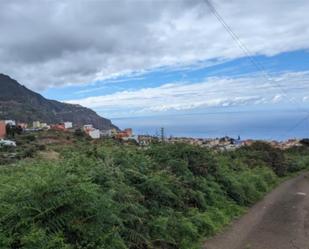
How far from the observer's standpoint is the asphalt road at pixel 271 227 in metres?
8.42

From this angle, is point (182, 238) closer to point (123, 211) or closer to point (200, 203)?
point (123, 211)

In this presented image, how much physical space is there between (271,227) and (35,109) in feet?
249

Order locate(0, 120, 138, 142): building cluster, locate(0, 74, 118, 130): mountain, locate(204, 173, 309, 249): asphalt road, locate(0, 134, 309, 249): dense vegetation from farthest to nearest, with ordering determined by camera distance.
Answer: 1. locate(0, 74, 118, 130): mountain
2. locate(0, 120, 138, 142): building cluster
3. locate(204, 173, 309, 249): asphalt road
4. locate(0, 134, 309, 249): dense vegetation

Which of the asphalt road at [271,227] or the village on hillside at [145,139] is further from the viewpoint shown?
the village on hillside at [145,139]

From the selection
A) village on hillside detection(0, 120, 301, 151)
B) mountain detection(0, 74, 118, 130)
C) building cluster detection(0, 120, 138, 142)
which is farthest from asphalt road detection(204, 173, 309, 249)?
mountain detection(0, 74, 118, 130)

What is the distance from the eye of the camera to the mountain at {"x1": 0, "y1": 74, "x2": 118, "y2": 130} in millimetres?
75581

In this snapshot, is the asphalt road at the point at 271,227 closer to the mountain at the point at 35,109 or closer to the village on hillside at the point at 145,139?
the village on hillside at the point at 145,139

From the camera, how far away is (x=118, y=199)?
7.32 meters

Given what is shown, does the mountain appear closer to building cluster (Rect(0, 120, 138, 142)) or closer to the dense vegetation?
building cluster (Rect(0, 120, 138, 142))

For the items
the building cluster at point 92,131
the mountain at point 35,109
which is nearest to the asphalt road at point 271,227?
the building cluster at point 92,131

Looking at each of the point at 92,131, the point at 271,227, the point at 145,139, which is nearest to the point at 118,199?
the point at 271,227

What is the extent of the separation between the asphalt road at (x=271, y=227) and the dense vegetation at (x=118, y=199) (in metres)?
0.36

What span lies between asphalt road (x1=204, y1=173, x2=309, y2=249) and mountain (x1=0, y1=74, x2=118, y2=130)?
204ft

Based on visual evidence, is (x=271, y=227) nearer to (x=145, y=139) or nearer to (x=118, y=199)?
(x=118, y=199)
